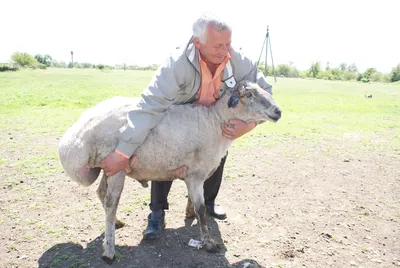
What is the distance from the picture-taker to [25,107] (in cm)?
1327

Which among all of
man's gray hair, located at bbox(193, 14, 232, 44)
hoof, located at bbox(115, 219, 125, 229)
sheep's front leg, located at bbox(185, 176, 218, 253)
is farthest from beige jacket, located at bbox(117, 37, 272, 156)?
hoof, located at bbox(115, 219, 125, 229)

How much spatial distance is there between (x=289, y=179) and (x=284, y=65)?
119 metres

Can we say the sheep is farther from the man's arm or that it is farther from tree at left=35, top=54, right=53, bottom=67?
tree at left=35, top=54, right=53, bottom=67

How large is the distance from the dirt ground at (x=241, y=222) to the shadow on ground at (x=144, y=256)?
0.01 meters

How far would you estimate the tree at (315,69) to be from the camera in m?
112

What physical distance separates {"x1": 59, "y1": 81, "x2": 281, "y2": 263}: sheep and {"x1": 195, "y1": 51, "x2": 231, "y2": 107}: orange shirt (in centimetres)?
14

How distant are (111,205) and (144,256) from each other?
75 cm

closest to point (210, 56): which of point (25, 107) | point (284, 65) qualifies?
point (25, 107)

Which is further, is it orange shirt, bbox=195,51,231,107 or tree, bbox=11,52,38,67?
tree, bbox=11,52,38,67

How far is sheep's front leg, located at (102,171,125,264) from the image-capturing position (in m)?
3.67

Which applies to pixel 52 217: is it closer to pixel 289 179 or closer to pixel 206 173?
pixel 206 173

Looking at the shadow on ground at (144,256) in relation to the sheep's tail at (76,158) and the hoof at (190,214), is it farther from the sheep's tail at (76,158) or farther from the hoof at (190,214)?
the sheep's tail at (76,158)

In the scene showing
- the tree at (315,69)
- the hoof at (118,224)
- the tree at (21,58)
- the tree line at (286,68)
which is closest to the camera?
the hoof at (118,224)

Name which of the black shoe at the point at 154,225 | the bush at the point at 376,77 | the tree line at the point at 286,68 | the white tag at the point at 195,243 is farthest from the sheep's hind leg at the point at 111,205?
the bush at the point at 376,77
